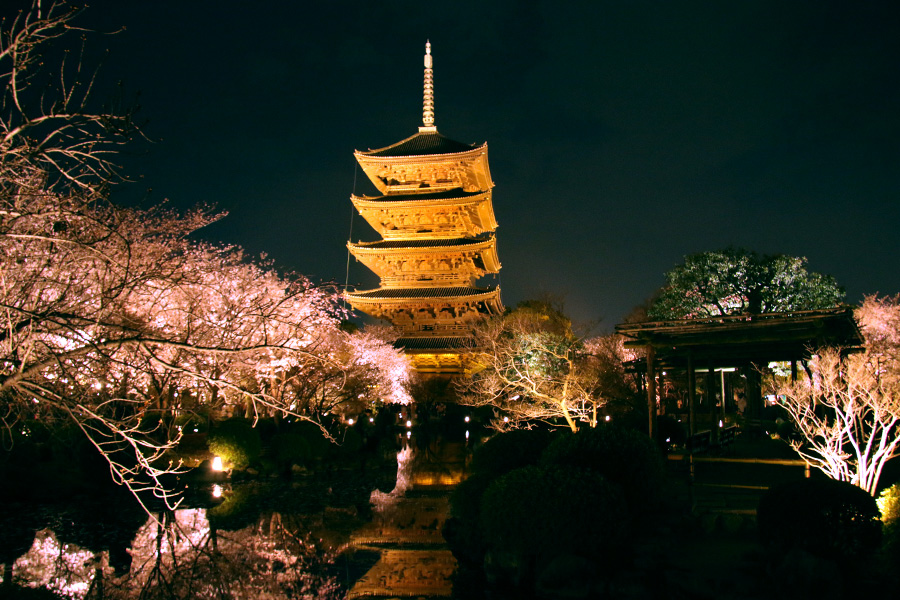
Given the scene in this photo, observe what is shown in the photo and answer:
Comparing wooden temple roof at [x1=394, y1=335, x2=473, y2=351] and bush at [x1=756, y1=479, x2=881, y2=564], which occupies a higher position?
wooden temple roof at [x1=394, y1=335, x2=473, y2=351]

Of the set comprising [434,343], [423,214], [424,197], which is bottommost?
[434,343]

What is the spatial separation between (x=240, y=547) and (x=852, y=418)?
12074mm

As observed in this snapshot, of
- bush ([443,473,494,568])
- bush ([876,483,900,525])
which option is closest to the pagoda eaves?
bush ([443,473,494,568])

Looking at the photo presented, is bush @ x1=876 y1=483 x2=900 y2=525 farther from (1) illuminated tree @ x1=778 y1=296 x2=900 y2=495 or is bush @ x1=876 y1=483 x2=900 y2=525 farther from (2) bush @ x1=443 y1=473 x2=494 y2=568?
(2) bush @ x1=443 y1=473 x2=494 y2=568

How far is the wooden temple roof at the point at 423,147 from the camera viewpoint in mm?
41656

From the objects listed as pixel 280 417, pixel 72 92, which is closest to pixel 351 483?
pixel 280 417

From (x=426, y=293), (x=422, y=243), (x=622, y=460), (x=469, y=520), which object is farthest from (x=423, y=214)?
(x=622, y=460)

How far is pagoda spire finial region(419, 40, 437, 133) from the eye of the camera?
4734 centimetres

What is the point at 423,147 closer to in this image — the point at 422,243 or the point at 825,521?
the point at 422,243

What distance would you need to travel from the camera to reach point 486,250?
40.5 m

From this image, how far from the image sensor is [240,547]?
11.0m

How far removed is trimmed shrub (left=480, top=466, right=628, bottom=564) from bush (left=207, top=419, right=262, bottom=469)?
461 inches

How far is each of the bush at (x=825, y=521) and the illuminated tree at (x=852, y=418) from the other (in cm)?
303

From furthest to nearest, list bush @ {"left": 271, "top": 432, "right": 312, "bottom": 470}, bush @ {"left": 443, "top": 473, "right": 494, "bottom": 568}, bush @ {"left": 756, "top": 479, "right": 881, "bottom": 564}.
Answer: bush @ {"left": 271, "top": 432, "right": 312, "bottom": 470} < bush @ {"left": 443, "top": 473, "right": 494, "bottom": 568} < bush @ {"left": 756, "top": 479, "right": 881, "bottom": 564}
